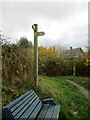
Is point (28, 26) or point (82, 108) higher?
point (28, 26)

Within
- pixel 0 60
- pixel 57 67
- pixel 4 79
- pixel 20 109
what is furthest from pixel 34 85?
pixel 57 67

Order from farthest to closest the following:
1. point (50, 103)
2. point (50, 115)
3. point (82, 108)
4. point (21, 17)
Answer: point (21, 17), point (82, 108), point (50, 103), point (50, 115)

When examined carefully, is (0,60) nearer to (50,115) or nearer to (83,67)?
(50,115)

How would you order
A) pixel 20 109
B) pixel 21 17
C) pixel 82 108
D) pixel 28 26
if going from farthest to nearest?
pixel 28 26 → pixel 21 17 → pixel 82 108 → pixel 20 109

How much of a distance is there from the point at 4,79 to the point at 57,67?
6.49 m

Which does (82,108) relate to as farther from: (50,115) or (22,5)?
(22,5)

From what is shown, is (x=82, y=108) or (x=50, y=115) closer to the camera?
(x=50, y=115)

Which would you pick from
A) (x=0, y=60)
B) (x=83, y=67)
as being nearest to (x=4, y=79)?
(x=0, y=60)

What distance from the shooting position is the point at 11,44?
4047 mm

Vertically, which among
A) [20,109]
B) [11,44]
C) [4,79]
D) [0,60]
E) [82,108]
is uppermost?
[11,44]

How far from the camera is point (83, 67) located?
958cm

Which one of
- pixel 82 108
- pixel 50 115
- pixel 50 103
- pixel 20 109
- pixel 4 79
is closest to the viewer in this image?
pixel 20 109

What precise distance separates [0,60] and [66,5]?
2744 millimetres

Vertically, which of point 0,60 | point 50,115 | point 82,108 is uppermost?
point 0,60
